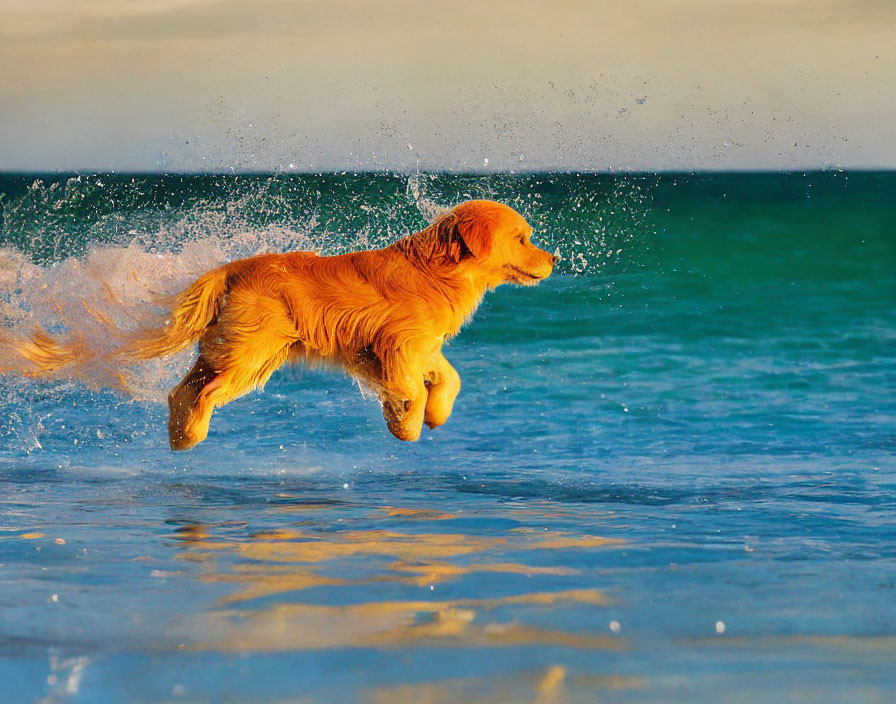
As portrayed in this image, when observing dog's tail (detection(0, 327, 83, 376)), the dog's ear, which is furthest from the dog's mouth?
dog's tail (detection(0, 327, 83, 376))

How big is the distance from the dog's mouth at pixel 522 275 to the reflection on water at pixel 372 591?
129cm

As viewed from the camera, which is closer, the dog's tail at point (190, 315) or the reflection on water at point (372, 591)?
the reflection on water at point (372, 591)

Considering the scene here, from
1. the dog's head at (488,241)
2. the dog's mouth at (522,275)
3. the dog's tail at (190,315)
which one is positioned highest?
the dog's head at (488,241)

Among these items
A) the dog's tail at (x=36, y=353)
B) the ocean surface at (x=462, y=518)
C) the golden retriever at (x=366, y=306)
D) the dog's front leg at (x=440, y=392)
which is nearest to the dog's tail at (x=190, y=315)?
the golden retriever at (x=366, y=306)

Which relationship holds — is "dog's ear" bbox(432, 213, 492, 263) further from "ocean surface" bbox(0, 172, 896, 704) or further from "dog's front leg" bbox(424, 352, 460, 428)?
"dog's front leg" bbox(424, 352, 460, 428)

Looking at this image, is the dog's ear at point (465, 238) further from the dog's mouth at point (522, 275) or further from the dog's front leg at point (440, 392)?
the dog's front leg at point (440, 392)

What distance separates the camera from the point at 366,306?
564 cm

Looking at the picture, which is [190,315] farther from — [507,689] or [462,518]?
[507,689]

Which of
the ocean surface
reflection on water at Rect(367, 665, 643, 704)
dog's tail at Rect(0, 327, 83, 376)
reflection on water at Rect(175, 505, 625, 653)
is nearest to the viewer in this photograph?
reflection on water at Rect(367, 665, 643, 704)

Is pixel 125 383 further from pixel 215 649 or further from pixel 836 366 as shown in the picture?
pixel 836 366

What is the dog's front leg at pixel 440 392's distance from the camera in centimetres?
590

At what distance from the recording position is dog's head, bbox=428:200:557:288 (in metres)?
5.60

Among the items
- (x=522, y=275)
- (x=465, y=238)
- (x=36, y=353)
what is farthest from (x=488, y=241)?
(x=36, y=353)

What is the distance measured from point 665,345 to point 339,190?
10.1m
